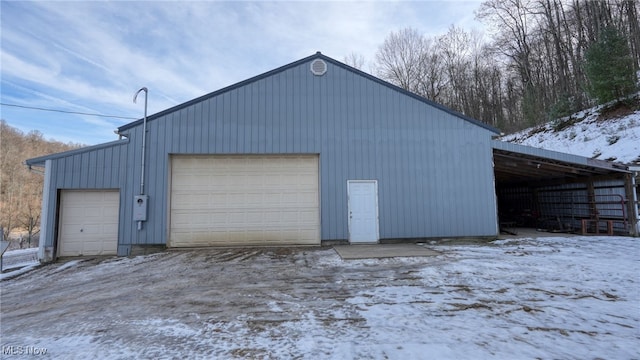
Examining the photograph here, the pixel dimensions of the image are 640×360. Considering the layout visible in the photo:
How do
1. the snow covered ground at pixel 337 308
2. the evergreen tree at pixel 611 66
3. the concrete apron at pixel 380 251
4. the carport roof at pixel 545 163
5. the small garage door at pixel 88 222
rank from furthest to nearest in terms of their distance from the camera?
the evergreen tree at pixel 611 66 < the carport roof at pixel 545 163 < the small garage door at pixel 88 222 < the concrete apron at pixel 380 251 < the snow covered ground at pixel 337 308

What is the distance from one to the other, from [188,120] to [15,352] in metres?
6.59

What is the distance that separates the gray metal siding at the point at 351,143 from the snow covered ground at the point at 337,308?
2282mm

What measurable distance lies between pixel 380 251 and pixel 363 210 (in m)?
1.63

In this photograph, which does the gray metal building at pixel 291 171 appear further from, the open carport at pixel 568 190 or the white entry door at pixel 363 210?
the open carport at pixel 568 190

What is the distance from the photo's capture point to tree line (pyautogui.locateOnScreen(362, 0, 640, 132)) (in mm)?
18188

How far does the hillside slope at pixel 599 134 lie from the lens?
498 inches

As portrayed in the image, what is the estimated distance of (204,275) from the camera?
5691 millimetres

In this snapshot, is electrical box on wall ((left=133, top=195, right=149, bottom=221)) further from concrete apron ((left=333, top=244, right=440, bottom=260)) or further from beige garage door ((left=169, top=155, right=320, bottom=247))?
concrete apron ((left=333, top=244, right=440, bottom=260))

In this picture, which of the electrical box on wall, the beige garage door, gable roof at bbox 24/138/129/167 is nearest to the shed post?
the beige garage door

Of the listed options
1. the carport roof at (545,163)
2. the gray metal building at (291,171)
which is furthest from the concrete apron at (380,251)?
the carport roof at (545,163)

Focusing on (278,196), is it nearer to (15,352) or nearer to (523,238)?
(15,352)

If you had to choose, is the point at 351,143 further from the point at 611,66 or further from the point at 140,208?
the point at 611,66

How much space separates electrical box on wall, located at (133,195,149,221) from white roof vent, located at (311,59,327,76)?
19.7 feet

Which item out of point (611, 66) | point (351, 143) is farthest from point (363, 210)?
point (611, 66)
